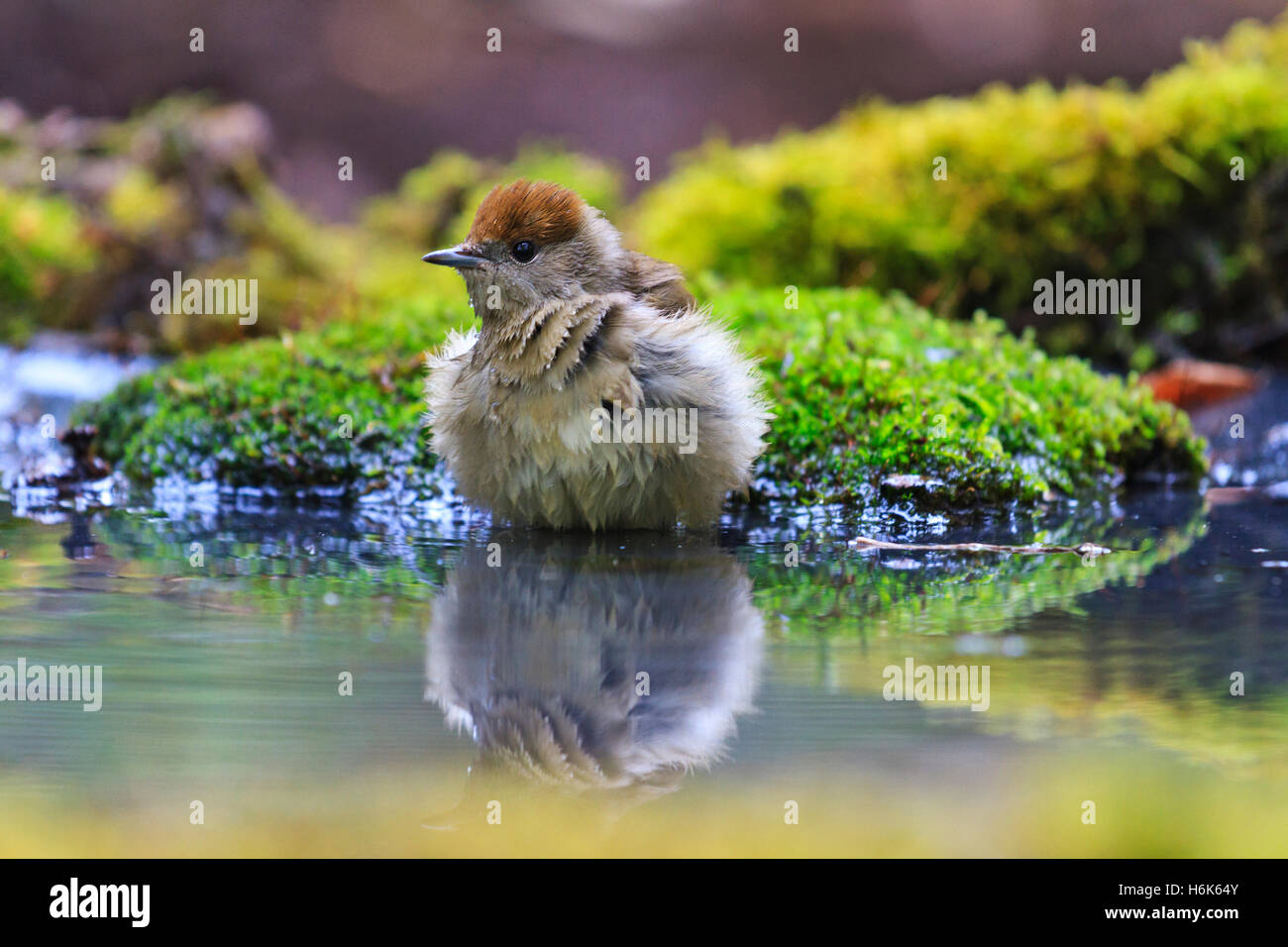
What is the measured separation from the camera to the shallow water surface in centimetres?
187

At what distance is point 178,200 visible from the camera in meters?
9.30

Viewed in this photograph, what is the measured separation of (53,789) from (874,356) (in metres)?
3.87

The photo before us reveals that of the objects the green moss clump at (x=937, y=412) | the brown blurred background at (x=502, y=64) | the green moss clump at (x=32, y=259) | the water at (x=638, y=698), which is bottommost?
the water at (x=638, y=698)

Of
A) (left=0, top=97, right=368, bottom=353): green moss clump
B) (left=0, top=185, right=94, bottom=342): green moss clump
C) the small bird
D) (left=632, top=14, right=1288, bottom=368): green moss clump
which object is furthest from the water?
(left=0, top=185, right=94, bottom=342): green moss clump

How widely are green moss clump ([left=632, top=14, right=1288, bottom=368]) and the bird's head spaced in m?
3.91

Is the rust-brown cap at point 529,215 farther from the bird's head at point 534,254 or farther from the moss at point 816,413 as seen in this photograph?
the moss at point 816,413

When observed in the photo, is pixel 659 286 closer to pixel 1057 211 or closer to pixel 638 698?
pixel 638 698

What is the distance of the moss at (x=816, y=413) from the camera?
187 inches

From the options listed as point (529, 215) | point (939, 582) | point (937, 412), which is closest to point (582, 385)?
point (529, 215)

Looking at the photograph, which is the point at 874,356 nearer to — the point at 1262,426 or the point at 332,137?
the point at 1262,426

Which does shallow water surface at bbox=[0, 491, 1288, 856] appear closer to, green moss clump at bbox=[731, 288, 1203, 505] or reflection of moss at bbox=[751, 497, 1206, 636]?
reflection of moss at bbox=[751, 497, 1206, 636]

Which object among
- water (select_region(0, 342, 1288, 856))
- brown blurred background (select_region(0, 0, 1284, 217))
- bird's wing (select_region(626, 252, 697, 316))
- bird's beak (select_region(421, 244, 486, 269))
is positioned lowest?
water (select_region(0, 342, 1288, 856))

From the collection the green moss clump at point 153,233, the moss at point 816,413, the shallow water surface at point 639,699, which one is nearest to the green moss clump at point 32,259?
the green moss clump at point 153,233

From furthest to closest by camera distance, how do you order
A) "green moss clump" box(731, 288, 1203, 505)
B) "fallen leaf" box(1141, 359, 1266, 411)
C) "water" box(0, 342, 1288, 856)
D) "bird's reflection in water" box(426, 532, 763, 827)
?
"fallen leaf" box(1141, 359, 1266, 411) < "green moss clump" box(731, 288, 1203, 505) < "bird's reflection in water" box(426, 532, 763, 827) < "water" box(0, 342, 1288, 856)
